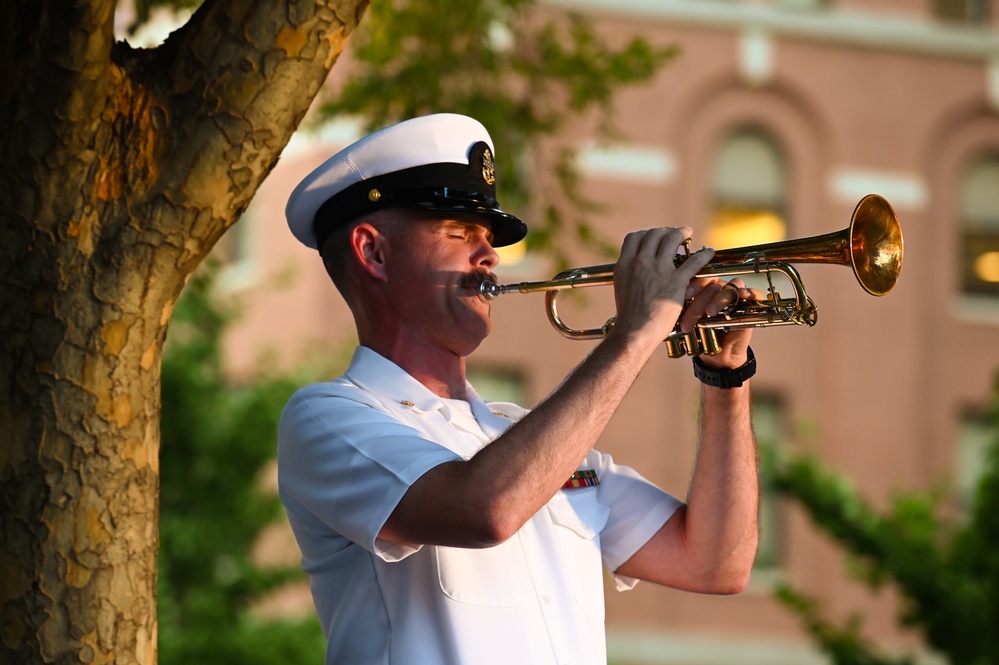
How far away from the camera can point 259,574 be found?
11531 mm

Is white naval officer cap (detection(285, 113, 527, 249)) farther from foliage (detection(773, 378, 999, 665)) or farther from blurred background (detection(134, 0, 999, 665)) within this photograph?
blurred background (detection(134, 0, 999, 665))

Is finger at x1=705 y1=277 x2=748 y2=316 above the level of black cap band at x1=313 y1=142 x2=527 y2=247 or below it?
below

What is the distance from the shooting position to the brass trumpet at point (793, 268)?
319cm

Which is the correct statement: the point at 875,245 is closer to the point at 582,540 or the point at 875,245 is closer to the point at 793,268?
the point at 793,268

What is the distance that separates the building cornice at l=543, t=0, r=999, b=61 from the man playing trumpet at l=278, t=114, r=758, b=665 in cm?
1440

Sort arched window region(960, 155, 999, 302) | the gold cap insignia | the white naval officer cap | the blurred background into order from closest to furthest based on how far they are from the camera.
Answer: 1. the white naval officer cap
2. the gold cap insignia
3. the blurred background
4. arched window region(960, 155, 999, 302)

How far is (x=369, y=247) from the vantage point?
3.43 meters

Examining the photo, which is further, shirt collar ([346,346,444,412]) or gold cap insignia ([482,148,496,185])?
gold cap insignia ([482,148,496,185])

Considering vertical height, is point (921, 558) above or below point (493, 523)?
above

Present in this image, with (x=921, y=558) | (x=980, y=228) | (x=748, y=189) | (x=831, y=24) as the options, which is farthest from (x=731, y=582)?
(x=980, y=228)

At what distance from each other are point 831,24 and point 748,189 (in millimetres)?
2173

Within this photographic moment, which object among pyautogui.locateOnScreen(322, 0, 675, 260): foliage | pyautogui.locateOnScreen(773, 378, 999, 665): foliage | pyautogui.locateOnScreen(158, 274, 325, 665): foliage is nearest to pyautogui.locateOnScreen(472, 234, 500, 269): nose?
pyautogui.locateOnScreen(322, 0, 675, 260): foliage

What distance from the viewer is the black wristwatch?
10.8 feet

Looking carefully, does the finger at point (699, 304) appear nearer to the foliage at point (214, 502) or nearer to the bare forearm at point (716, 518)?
the bare forearm at point (716, 518)
